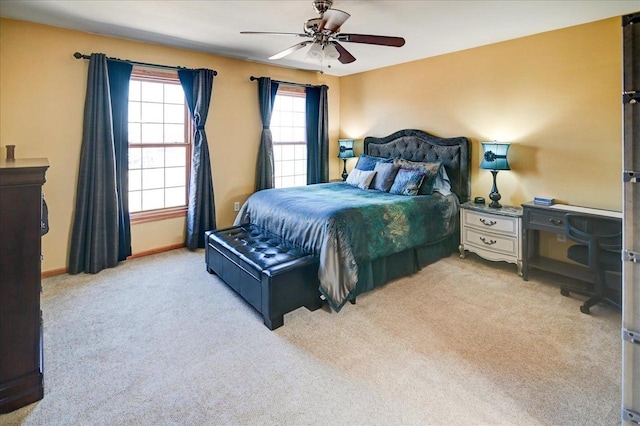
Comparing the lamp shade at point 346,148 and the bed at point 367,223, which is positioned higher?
the lamp shade at point 346,148

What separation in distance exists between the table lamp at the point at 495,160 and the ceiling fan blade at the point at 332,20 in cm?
230

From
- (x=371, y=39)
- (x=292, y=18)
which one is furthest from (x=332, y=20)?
(x=292, y=18)

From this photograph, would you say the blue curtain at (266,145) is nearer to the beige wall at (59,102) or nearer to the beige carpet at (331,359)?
the beige wall at (59,102)

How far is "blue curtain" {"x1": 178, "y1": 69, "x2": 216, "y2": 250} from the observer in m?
4.44

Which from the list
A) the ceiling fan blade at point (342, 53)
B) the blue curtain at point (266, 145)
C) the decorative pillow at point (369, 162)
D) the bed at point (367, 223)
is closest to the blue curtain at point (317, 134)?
the blue curtain at point (266, 145)

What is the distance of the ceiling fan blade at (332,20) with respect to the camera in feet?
8.02

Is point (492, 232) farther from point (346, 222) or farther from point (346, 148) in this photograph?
point (346, 148)

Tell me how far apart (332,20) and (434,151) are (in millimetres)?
2685

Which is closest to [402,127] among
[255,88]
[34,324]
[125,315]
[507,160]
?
[507,160]

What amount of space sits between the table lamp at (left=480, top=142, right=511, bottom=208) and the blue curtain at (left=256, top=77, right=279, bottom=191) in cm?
297

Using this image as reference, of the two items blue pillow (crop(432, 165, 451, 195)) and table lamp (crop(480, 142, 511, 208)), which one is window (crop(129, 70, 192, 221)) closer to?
blue pillow (crop(432, 165, 451, 195))

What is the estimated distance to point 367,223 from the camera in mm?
3195

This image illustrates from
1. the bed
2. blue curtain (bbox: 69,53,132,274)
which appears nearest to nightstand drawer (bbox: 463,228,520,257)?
the bed

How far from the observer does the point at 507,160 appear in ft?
13.0
